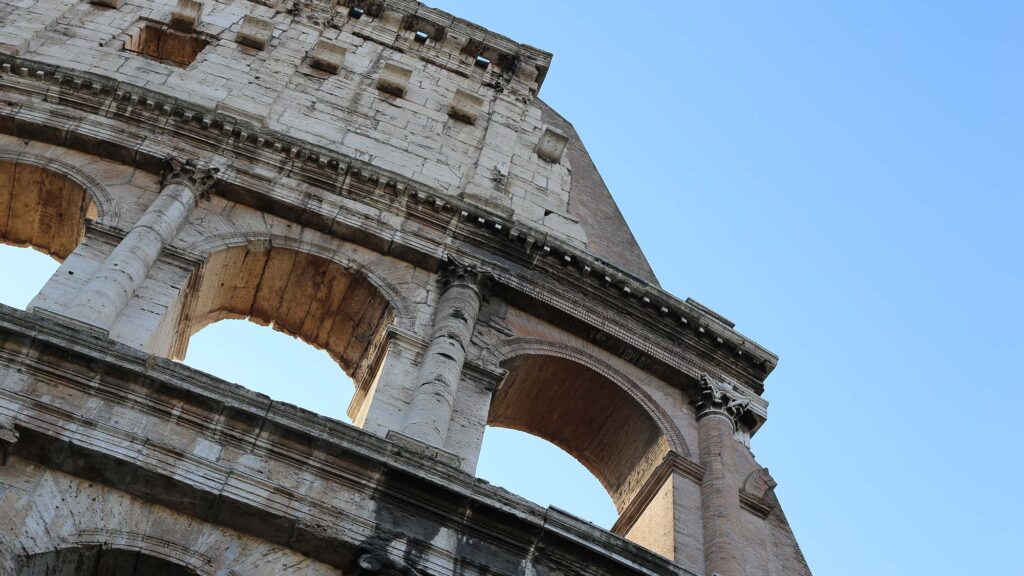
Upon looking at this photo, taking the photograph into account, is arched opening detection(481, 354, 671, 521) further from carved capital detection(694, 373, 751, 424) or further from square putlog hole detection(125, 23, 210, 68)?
square putlog hole detection(125, 23, 210, 68)

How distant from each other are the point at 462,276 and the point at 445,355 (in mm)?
1708

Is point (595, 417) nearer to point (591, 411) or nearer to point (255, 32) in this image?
point (591, 411)

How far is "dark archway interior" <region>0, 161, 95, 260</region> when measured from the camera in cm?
1364

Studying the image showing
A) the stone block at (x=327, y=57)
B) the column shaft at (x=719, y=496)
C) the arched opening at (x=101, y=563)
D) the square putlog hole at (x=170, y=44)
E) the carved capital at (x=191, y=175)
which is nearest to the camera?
the arched opening at (x=101, y=563)

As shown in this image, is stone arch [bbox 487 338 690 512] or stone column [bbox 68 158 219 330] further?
stone arch [bbox 487 338 690 512]

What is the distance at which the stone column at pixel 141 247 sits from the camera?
36.1 ft

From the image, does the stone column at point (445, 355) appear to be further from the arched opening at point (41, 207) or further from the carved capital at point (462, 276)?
the arched opening at point (41, 207)

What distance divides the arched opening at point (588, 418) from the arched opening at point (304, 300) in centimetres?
172

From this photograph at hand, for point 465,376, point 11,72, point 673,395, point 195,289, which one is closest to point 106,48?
point 11,72

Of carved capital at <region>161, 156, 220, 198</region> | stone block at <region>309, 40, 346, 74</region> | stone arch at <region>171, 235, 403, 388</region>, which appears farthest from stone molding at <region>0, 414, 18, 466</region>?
stone block at <region>309, 40, 346, 74</region>

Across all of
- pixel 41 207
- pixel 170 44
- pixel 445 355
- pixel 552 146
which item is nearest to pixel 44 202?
pixel 41 207

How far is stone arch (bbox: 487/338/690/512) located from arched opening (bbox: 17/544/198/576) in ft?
17.8

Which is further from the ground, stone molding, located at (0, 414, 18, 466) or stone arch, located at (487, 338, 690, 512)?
stone arch, located at (487, 338, 690, 512)

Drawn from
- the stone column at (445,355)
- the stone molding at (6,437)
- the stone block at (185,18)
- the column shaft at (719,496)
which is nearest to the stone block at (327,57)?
the stone block at (185,18)
